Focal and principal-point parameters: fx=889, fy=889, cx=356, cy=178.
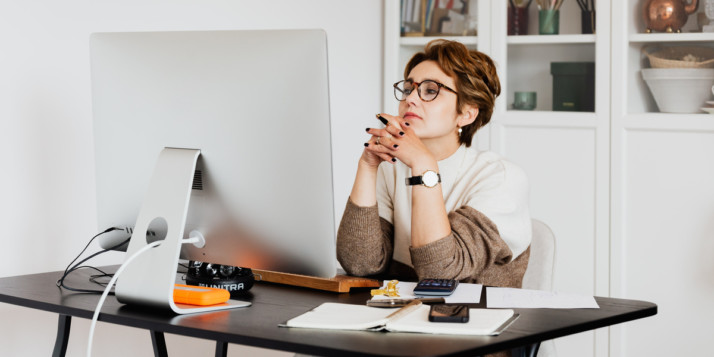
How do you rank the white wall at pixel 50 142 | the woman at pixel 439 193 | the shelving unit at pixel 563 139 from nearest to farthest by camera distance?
the woman at pixel 439 193 < the white wall at pixel 50 142 < the shelving unit at pixel 563 139

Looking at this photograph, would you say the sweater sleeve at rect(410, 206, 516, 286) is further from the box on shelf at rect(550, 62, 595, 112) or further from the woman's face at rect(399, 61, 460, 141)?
the box on shelf at rect(550, 62, 595, 112)

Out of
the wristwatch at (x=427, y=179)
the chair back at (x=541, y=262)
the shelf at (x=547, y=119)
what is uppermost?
the shelf at (x=547, y=119)

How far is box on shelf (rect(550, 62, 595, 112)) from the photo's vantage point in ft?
10.9

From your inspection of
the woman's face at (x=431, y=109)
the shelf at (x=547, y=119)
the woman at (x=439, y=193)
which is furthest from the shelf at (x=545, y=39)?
the woman's face at (x=431, y=109)

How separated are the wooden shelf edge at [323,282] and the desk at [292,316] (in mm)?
24

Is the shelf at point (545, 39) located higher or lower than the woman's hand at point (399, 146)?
higher

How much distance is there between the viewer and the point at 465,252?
6.09 feet

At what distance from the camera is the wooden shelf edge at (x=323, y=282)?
5.70 feet

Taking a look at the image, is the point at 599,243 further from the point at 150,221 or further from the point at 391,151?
the point at 150,221

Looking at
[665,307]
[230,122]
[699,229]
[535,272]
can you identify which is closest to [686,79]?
[699,229]

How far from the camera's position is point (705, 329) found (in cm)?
307

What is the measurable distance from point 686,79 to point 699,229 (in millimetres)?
537

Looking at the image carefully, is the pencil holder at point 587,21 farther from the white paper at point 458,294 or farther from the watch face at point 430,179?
the white paper at point 458,294

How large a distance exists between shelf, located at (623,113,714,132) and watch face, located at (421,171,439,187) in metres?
1.56
